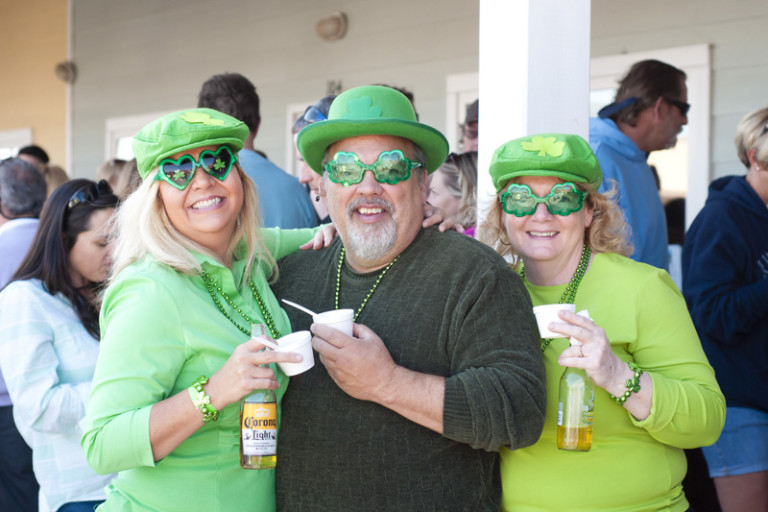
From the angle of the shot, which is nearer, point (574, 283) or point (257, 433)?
point (257, 433)

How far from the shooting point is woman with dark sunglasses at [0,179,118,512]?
304 cm

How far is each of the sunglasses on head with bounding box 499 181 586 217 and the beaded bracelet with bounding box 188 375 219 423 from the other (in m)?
1.15

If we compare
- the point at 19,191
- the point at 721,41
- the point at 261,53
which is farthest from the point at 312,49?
the point at 721,41

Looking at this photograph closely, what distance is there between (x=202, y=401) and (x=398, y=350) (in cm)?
60

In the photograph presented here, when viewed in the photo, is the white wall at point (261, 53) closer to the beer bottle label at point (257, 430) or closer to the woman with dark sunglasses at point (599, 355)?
the woman with dark sunglasses at point (599, 355)

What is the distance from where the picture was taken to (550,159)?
8.13ft

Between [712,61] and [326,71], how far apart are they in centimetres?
343

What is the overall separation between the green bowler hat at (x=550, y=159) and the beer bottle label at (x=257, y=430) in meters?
1.10

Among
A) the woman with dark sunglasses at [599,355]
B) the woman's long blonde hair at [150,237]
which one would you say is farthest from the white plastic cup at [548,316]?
the woman's long blonde hair at [150,237]

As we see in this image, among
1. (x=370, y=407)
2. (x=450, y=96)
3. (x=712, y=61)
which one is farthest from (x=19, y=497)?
(x=712, y=61)

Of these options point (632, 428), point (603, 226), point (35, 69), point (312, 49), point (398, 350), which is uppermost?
point (35, 69)

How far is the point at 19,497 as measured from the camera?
361 cm

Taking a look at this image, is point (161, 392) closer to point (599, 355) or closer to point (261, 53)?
point (599, 355)

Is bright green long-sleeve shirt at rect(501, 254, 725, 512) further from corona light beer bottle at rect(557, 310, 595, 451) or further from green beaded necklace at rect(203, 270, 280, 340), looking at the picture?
green beaded necklace at rect(203, 270, 280, 340)
